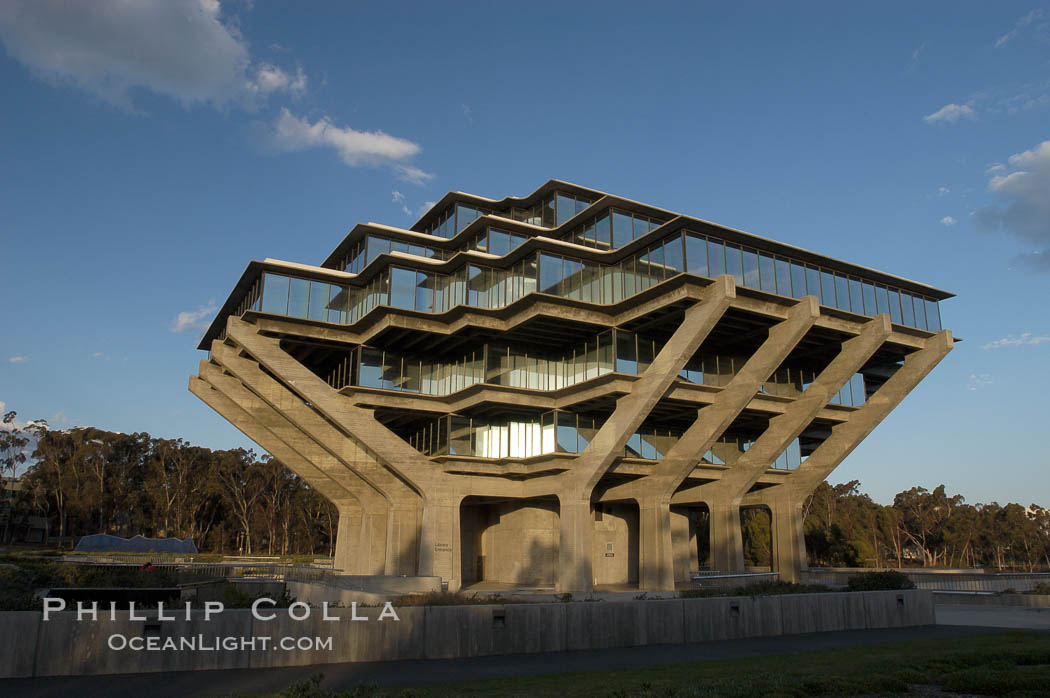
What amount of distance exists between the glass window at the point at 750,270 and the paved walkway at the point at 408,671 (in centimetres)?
2019

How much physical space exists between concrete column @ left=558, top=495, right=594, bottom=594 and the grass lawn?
2258 centimetres

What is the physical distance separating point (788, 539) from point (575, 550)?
47.5 ft

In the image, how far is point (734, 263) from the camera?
120 ft

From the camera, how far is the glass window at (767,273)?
37.4 metres

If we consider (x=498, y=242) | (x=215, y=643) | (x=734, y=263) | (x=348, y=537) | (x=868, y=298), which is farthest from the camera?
(x=348, y=537)

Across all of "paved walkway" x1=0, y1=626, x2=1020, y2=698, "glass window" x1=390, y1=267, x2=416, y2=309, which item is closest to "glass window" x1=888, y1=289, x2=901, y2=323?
"glass window" x1=390, y1=267, x2=416, y2=309

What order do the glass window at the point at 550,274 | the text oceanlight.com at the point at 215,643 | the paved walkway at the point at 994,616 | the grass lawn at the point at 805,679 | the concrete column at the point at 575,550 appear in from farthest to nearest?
the concrete column at the point at 575,550 → the glass window at the point at 550,274 → the paved walkway at the point at 994,616 → the text oceanlight.com at the point at 215,643 → the grass lawn at the point at 805,679

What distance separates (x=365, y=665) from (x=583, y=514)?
24.7 meters

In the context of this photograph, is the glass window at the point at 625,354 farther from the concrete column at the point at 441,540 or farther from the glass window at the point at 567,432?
the concrete column at the point at 441,540

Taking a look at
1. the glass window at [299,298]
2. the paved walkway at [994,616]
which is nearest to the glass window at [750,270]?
the paved walkway at [994,616]

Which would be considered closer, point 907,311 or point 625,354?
point 625,354

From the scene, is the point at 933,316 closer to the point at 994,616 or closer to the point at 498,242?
the point at 994,616

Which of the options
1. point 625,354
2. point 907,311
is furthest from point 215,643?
point 907,311

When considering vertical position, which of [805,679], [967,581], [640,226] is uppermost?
[640,226]
